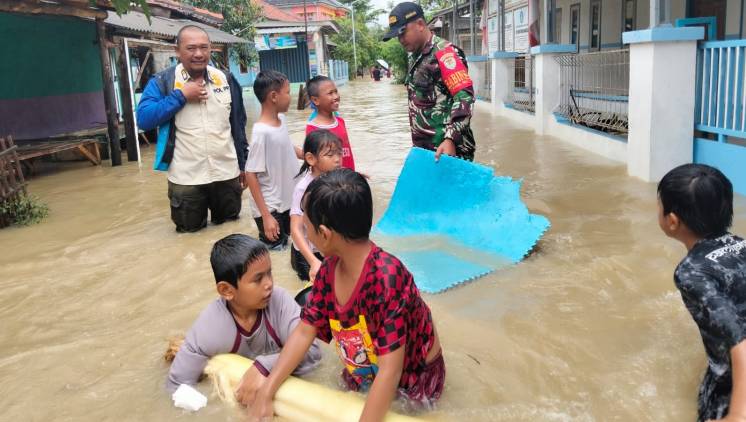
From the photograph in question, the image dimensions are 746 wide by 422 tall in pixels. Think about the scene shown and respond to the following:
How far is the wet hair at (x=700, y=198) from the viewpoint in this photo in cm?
214

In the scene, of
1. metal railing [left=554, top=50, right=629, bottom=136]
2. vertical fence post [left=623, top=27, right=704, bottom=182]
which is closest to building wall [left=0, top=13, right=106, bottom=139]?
metal railing [left=554, top=50, right=629, bottom=136]

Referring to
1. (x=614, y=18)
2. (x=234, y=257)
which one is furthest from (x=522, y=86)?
(x=234, y=257)

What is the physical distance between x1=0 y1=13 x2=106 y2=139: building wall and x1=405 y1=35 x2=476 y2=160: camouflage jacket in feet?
27.4

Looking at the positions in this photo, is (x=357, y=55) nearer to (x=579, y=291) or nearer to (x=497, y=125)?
(x=497, y=125)

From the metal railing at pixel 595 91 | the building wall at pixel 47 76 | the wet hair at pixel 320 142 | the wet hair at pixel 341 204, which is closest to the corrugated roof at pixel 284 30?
the building wall at pixel 47 76

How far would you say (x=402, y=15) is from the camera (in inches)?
168

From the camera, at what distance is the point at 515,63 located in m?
15.5

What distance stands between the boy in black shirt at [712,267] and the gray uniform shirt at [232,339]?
1.58 meters

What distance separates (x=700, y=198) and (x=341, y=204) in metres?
1.20

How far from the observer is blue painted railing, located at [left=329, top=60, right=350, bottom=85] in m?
41.9

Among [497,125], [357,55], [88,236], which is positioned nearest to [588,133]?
[497,125]

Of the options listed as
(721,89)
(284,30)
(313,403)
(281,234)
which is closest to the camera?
(313,403)

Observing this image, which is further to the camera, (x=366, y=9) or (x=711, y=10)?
(x=366, y=9)

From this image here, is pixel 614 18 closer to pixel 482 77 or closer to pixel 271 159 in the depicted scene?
pixel 482 77
